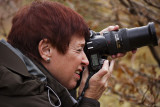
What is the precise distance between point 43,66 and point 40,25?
0.78ft

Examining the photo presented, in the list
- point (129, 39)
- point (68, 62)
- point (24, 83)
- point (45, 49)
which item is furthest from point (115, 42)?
point (24, 83)

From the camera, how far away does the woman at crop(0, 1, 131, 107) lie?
1.47 metres

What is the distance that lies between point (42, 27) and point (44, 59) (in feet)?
0.61

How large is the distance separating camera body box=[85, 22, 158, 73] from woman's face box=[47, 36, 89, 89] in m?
0.15

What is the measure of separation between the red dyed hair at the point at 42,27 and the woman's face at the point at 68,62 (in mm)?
36

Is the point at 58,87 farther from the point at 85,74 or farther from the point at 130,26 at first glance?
the point at 130,26

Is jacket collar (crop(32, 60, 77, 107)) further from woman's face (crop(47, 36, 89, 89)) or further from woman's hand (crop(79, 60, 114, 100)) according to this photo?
woman's hand (crop(79, 60, 114, 100))

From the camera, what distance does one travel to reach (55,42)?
5.35ft

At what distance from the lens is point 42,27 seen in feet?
5.28

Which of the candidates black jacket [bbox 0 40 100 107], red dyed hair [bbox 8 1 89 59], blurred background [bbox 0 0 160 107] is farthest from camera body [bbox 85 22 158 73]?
blurred background [bbox 0 0 160 107]

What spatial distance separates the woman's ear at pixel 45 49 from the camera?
161cm

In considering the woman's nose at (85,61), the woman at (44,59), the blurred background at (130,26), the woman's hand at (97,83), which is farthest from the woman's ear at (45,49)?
the blurred background at (130,26)

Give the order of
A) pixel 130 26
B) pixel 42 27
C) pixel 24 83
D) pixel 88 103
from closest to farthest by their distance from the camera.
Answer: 1. pixel 24 83
2. pixel 42 27
3. pixel 88 103
4. pixel 130 26

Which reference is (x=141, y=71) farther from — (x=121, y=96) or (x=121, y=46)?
(x=121, y=46)
